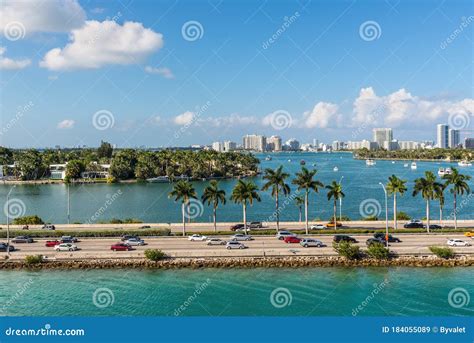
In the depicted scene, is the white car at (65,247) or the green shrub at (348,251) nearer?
→ the green shrub at (348,251)

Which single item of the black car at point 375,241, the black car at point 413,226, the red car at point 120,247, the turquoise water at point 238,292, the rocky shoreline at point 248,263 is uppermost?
the black car at point 413,226

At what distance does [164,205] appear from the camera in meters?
74.6

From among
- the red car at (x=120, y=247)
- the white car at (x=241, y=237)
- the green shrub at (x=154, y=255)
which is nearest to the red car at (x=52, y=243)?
the red car at (x=120, y=247)

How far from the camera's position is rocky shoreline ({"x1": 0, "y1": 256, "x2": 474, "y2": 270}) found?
32969 millimetres

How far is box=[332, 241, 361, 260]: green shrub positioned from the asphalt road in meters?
0.98

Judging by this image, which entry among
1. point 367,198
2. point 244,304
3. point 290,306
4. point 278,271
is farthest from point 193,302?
point 367,198

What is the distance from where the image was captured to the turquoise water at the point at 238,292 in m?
25.5

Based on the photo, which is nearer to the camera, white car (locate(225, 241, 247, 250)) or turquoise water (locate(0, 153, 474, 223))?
white car (locate(225, 241, 247, 250))

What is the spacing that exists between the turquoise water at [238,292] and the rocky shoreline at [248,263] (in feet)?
2.46

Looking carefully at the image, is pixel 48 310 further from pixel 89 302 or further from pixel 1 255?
pixel 1 255

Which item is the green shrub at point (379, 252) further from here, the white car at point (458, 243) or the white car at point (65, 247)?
the white car at point (65, 247)

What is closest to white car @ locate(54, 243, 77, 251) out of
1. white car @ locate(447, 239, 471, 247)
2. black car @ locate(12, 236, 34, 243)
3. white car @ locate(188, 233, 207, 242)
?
black car @ locate(12, 236, 34, 243)

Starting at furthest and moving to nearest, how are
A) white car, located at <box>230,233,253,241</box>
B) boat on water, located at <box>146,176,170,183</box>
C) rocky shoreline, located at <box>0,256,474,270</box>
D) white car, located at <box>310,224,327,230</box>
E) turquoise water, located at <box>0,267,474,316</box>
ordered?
boat on water, located at <box>146,176,170,183</box> < white car, located at <box>310,224,327,230</box> < white car, located at <box>230,233,253,241</box> < rocky shoreline, located at <box>0,256,474,270</box> < turquoise water, located at <box>0,267,474,316</box>

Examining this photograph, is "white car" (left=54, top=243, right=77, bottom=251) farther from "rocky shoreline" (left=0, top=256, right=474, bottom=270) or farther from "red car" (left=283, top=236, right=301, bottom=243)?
"red car" (left=283, top=236, right=301, bottom=243)
